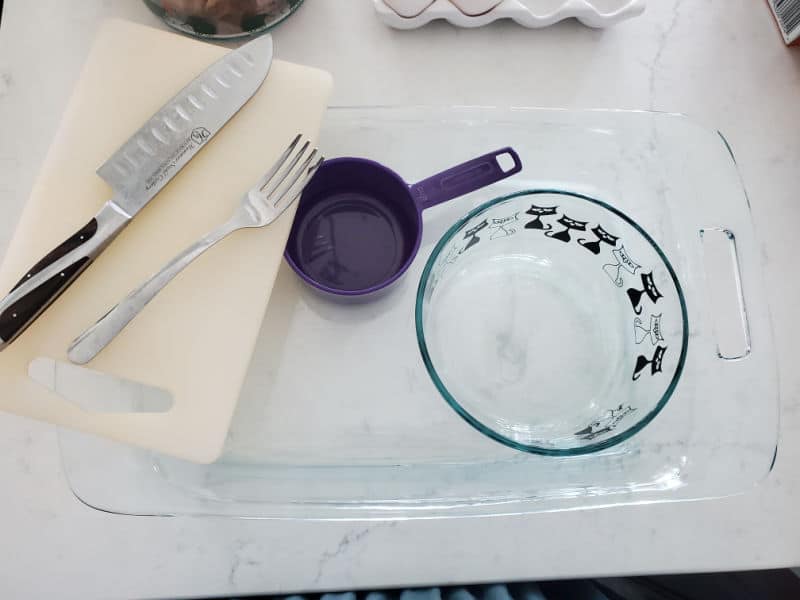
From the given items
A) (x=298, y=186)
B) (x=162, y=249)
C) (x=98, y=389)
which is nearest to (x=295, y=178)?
(x=298, y=186)

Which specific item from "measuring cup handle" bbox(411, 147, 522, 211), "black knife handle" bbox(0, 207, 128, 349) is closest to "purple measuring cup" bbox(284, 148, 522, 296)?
"measuring cup handle" bbox(411, 147, 522, 211)

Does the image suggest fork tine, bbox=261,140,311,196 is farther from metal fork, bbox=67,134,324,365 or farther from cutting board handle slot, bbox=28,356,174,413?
cutting board handle slot, bbox=28,356,174,413

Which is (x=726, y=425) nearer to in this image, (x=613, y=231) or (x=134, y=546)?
(x=613, y=231)

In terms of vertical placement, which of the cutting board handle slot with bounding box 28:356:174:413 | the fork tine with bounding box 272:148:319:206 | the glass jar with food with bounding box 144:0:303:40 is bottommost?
the cutting board handle slot with bounding box 28:356:174:413

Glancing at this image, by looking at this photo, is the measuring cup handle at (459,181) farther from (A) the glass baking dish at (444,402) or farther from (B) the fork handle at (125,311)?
(B) the fork handle at (125,311)

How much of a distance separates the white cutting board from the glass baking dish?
0.05 meters

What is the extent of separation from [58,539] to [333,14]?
49cm

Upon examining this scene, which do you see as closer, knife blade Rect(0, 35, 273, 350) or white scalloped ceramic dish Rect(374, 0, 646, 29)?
knife blade Rect(0, 35, 273, 350)

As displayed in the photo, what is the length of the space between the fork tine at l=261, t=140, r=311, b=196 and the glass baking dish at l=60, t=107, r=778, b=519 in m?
0.07

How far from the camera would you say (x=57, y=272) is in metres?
0.44

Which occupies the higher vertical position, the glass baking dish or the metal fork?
the metal fork

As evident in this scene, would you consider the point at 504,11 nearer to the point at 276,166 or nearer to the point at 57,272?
the point at 276,166

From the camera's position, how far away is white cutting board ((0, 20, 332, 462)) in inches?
17.6

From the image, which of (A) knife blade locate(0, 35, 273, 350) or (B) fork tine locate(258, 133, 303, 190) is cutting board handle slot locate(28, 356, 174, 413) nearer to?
(A) knife blade locate(0, 35, 273, 350)
